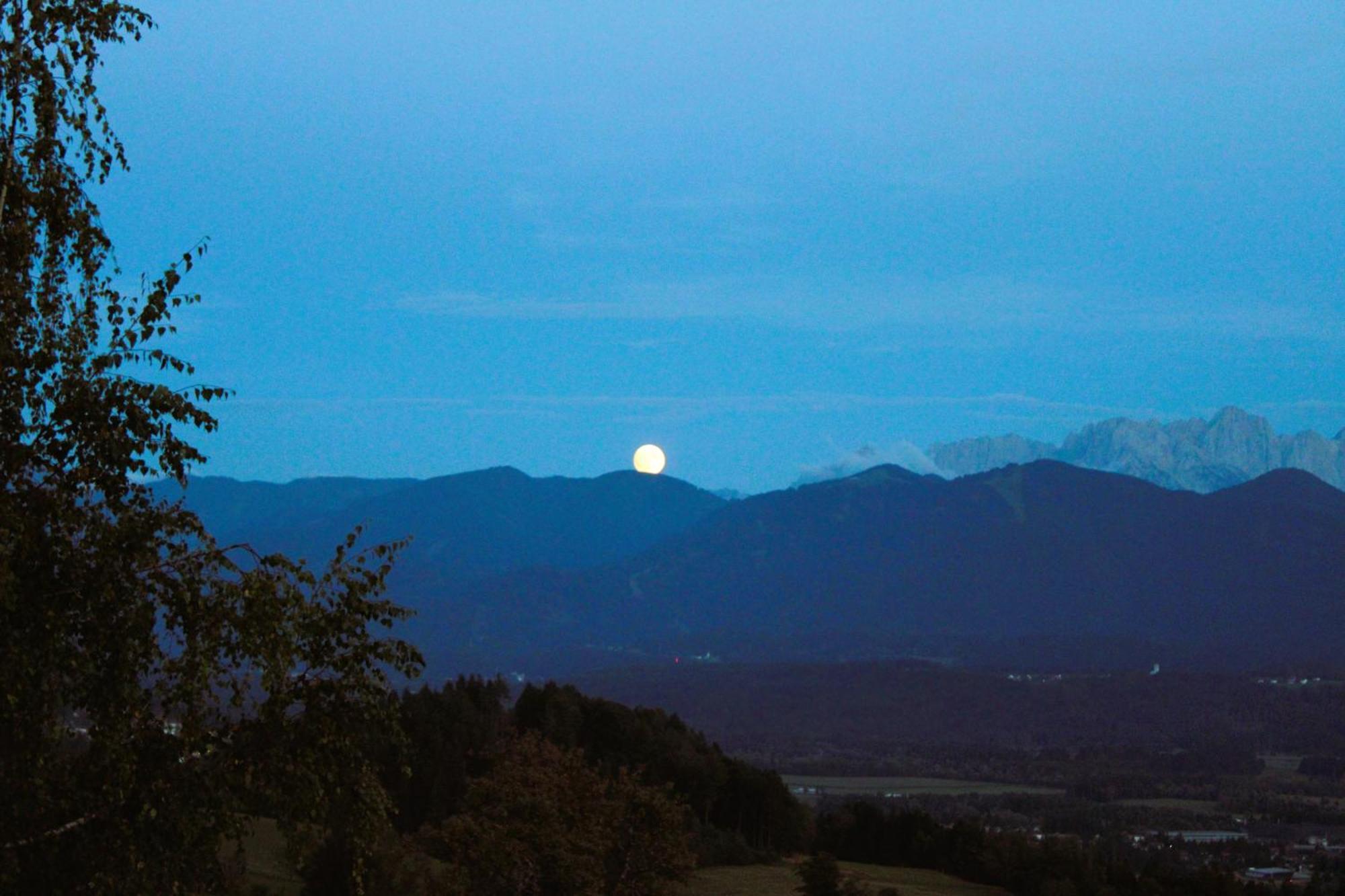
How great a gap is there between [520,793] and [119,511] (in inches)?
1013

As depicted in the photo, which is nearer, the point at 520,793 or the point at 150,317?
the point at 150,317

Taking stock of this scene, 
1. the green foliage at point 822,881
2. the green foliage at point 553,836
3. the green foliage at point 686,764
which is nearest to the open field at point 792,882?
the green foliage at point 822,881

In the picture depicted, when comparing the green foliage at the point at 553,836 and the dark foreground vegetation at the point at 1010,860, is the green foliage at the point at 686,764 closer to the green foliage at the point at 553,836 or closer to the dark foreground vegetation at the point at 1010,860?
the dark foreground vegetation at the point at 1010,860

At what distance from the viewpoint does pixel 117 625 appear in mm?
14719

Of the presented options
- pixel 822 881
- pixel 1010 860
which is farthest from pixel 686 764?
pixel 822 881

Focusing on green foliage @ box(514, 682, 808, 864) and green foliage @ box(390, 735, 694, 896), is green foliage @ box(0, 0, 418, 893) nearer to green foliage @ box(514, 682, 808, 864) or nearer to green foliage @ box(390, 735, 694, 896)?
green foliage @ box(390, 735, 694, 896)

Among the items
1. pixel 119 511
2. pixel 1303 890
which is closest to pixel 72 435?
pixel 119 511

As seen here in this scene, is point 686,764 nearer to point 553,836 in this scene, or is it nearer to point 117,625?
point 553,836

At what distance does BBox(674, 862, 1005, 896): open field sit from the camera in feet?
233

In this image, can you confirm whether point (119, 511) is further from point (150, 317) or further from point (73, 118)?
point (73, 118)

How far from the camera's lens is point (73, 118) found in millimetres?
15492

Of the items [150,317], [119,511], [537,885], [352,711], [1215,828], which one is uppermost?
[150,317]

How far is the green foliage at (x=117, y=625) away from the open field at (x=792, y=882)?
49960 mm

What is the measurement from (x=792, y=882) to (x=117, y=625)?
6521 centimetres
